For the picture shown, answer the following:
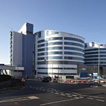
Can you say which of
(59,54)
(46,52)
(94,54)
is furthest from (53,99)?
(94,54)

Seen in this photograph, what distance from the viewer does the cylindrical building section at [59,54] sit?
246 feet

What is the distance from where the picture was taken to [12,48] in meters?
85.1

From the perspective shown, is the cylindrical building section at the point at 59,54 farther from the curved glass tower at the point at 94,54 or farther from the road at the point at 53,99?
the road at the point at 53,99

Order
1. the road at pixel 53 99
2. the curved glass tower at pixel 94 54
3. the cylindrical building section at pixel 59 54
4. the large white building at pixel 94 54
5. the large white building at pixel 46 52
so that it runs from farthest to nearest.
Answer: the curved glass tower at pixel 94 54 < the large white building at pixel 94 54 < the large white building at pixel 46 52 < the cylindrical building section at pixel 59 54 < the road at pixel 53 99

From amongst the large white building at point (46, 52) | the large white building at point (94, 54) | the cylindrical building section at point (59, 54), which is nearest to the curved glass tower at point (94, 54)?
the large white building at point (94, 54)

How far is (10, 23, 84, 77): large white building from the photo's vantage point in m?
75.6

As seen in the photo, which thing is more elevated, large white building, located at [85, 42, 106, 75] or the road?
large white building, located at [85, 42, 106, 75]

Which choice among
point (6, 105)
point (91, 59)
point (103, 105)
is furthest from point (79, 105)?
point (91, 59)

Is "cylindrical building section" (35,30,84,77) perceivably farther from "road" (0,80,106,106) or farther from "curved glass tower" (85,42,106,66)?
"road" (0,80,106,106)

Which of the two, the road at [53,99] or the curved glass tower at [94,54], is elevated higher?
the curved glass tower at [94,54]

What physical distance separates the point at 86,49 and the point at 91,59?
34.2 ft

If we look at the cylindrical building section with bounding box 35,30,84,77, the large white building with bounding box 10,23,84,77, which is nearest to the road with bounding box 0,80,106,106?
the cylindrical building section with bounding box 35,30,84,77

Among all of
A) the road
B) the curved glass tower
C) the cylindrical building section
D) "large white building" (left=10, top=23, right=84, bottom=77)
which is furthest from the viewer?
the curved glass tower

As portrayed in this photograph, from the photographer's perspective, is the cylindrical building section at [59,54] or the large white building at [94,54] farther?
the large white building at [94,54]
